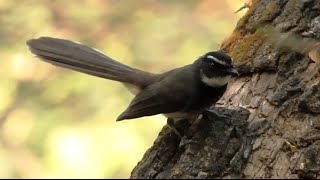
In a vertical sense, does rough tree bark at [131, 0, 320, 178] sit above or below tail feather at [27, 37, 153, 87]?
below

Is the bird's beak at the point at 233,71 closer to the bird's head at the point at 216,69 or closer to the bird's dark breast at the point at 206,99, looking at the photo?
the bird's head at the point at 216,69

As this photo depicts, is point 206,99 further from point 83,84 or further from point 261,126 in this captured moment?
point 83,84

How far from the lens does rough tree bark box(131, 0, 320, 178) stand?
2.38 meters

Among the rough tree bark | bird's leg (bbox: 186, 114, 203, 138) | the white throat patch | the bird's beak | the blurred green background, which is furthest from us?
the blurred green background

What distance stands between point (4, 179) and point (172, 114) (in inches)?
95.8

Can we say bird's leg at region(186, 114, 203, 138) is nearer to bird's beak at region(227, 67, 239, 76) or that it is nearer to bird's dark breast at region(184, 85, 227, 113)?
bird's dark breast at region(184, 85, 227, 113)

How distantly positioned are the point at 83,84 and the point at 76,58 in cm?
222

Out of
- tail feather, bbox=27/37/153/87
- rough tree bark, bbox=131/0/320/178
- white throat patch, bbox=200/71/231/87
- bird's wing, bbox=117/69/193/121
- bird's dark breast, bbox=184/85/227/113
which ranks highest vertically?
tail feather, bbox=27/37/153/87

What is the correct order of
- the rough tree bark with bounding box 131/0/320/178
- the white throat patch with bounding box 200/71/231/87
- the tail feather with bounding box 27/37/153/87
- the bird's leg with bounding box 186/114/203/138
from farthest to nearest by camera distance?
the tail feather with bounding box 27/37/153/87, the white throat patch with bounding box 200/71/231/87, the bird's leg with bounding box 186/114/203/138, the rough tree bark with bounding box 131/0/320/178

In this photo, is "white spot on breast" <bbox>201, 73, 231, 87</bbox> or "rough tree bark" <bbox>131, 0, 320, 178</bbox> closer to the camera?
"rough tree bark" <bbox>131, 0, 320, 178</bbox>

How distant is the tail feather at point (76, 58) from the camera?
10.1 ft

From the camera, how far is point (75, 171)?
4801mm

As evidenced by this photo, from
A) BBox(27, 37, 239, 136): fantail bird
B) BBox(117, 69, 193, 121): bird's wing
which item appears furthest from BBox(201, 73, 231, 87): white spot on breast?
BBox(117, 69, 193, 121): bird's wing

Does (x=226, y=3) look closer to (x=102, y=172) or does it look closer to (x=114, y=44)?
(x=114, y=44)
